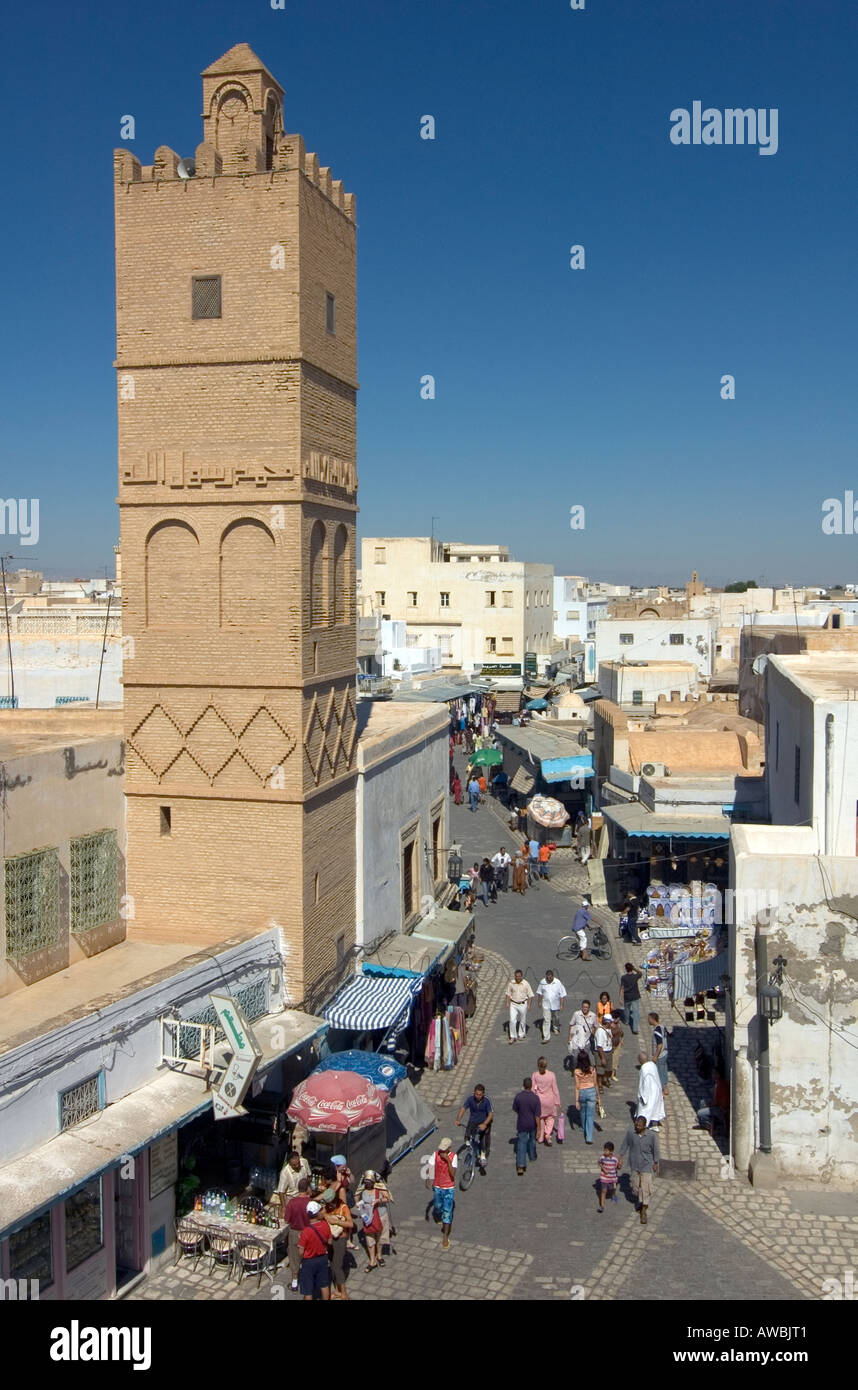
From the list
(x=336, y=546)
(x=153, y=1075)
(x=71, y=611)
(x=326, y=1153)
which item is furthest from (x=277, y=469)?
(x=71, y=611)

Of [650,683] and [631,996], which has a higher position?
[650,683]

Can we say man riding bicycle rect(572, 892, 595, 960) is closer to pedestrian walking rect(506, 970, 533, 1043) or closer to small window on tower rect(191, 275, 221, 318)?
pedestrian walking rect(506, 970, 533, 1043)

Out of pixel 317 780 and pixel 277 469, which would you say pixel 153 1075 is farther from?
pixel 277 469

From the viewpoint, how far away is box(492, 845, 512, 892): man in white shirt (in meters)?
26.4

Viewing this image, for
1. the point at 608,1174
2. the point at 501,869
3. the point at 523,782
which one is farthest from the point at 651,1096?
the point at 523,782

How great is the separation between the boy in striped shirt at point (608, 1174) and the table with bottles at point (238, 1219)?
11.4 feet

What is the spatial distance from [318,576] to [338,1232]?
24.9 ft

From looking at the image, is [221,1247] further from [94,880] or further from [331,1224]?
[94,880]

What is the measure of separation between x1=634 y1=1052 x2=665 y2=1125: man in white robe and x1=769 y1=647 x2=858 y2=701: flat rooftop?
5.36 meters

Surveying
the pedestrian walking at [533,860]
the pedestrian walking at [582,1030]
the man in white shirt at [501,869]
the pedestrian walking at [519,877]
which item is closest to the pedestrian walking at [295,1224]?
the pedestrian walking at [582,1030]

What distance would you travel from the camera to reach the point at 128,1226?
426 inches

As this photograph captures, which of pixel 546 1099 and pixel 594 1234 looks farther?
pixel 546 1099

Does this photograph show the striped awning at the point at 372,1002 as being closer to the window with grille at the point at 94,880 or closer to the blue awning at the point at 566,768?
the window with grille at the point at 94,880

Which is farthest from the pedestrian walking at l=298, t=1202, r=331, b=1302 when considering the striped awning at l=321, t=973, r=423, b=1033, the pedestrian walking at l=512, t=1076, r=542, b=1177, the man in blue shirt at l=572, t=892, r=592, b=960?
the man in blue shirt at l=572, t=892, r=592, b=960
